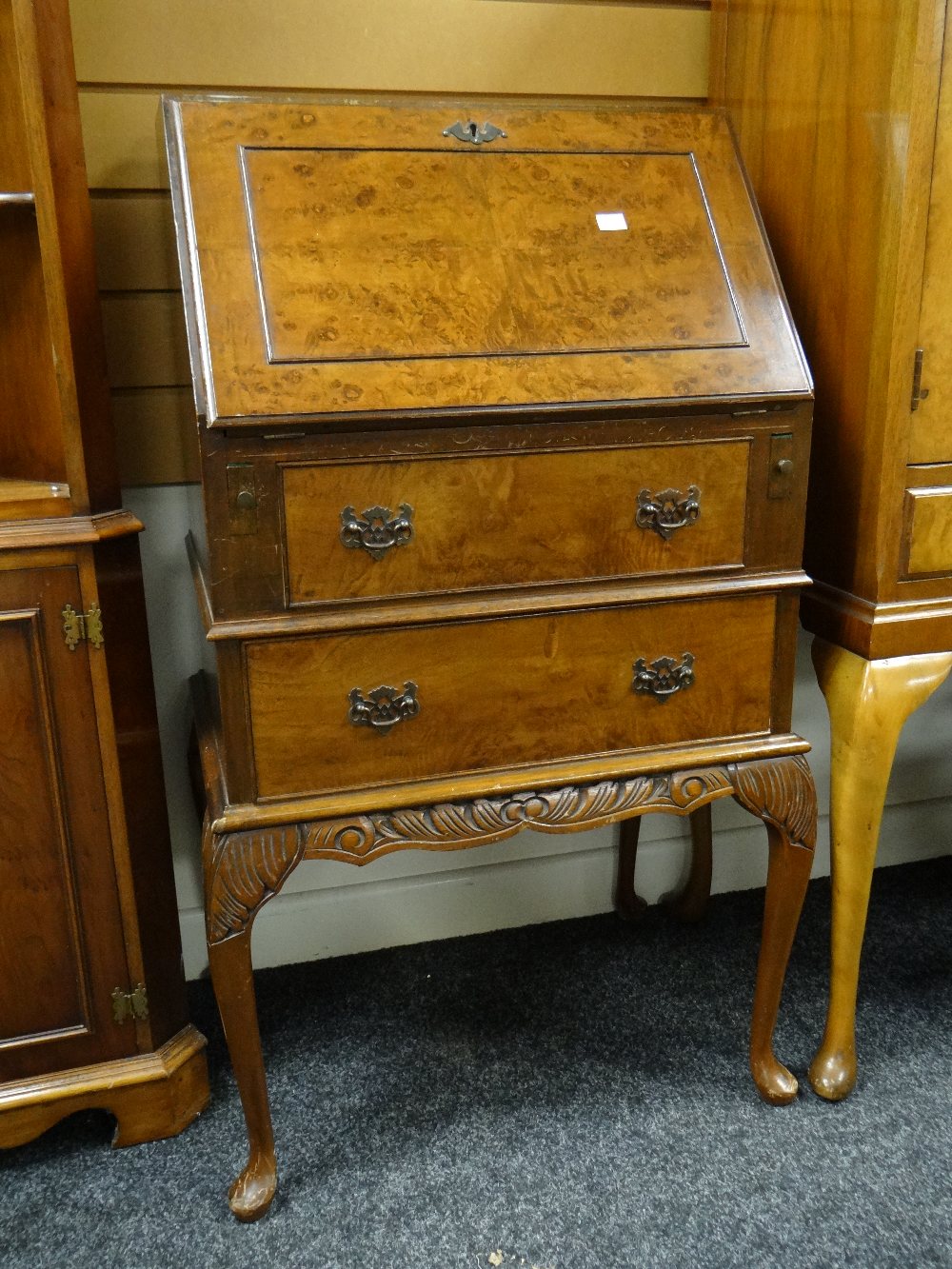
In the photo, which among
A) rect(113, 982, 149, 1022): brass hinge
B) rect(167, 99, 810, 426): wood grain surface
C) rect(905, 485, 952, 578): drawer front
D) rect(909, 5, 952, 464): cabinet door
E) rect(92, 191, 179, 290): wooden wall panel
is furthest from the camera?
rect(92, 191, 179, 290): wooden wall panel

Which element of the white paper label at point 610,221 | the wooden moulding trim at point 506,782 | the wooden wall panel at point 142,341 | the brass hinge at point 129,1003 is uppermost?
the white paper label at point 610,221

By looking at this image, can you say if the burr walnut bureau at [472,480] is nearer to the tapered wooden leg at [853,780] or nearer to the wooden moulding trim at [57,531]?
the tapered wooden leg at [853,780]

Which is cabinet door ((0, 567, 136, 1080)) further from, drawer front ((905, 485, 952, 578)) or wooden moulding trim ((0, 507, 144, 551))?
drawer front ((905, 485, 952, 578))

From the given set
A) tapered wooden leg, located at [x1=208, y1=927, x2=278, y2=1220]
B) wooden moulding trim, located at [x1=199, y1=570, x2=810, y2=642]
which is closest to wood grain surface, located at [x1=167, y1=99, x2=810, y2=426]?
wooden moulding trim, located at [x1=199, y1=570, x2=810, y2=642]

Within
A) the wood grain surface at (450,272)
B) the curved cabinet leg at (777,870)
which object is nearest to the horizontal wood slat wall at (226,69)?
the wood grain surface at (450,272)

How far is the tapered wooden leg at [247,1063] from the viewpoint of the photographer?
146 cm

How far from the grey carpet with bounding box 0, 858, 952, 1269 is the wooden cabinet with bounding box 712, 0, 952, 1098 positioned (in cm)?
17

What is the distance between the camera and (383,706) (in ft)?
4.62

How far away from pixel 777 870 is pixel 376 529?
0.83 meters

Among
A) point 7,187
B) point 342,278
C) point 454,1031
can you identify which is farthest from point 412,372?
point 454,1031

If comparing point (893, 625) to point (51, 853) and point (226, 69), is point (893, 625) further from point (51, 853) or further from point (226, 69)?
point (226, 69)

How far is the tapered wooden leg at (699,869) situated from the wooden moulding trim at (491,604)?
839 mm

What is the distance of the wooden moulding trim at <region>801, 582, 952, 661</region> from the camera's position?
1573 millimetres

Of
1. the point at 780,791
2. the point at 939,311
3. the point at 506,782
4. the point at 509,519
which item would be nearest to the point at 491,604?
the point at 509,519
